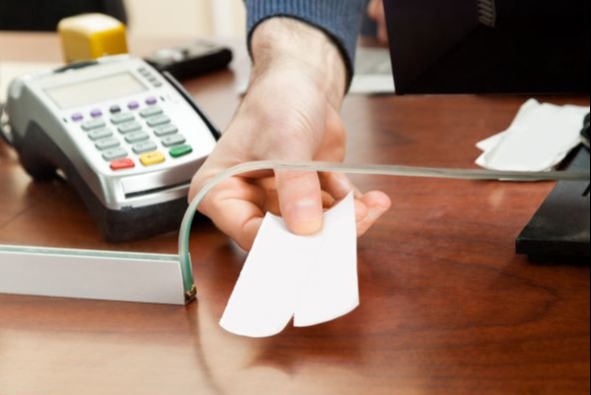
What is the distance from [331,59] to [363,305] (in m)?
0.36

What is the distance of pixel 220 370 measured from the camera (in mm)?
459

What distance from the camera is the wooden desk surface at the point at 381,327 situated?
442 millimetres

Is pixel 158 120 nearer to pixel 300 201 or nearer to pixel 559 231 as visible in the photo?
pixel 300 201

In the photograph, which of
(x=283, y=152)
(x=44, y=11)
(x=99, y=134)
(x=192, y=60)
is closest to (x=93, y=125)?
(x=99, y=134)

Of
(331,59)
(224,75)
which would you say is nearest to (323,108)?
(331,59)

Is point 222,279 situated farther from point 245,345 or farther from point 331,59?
point 331,59

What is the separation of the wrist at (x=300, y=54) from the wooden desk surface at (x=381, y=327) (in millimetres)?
138

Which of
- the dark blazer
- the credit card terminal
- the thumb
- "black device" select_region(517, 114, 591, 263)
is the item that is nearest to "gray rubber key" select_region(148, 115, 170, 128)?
the credit card terminal

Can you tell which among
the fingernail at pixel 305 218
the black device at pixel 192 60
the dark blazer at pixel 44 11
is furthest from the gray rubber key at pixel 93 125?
the dark blazer at pixel 44 11

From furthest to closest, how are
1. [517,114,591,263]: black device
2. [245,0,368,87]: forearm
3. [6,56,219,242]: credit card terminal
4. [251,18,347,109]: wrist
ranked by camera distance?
[245,0,368,87]: forearm
[251,18,347,109]: wrist
[6,56,219,242]: credit card terminal
[517,114,591,263]: black device

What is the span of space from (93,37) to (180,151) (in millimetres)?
393

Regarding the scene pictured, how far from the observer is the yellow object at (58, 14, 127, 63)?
99 centimetres

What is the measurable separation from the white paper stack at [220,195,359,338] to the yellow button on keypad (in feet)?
0.43

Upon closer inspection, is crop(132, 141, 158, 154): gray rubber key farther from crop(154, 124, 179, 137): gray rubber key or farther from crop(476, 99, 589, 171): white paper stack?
crop(476, 99, 589, 171): white paper stack
